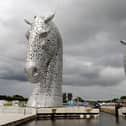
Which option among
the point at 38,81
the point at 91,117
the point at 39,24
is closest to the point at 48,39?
the point at 39,24

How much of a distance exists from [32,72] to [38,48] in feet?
7.67

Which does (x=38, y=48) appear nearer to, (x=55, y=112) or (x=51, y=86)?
(x=51, y=86)

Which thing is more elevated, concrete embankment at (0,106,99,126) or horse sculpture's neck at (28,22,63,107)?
horse sculpture's neck at (28,22,63,107)

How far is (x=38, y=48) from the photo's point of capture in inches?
1003

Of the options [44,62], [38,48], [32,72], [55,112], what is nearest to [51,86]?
[44,62]

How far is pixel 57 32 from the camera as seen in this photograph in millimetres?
27406

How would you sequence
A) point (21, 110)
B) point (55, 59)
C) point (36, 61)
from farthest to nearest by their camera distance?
point (55, 59) → point (36, 61) → point (21, 110)

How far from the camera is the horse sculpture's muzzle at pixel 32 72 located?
2450cm

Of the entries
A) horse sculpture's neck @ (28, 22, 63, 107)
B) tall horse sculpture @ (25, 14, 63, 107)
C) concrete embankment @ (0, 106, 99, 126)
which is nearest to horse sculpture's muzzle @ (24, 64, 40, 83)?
tall horse sculpture @ (25, 14, 63, 107)

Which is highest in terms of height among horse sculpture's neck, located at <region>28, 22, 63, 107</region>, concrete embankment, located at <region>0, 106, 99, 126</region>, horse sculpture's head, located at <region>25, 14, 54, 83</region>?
horse sculpture's head, located at <region>25, 14, 54, 83</region>

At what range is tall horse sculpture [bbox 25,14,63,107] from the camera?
82.8 ft

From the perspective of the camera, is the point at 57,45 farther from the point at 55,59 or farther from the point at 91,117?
the point at 91,117

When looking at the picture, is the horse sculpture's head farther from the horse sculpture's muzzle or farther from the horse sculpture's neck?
the horse sculpture's neck

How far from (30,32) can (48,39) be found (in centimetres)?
178
